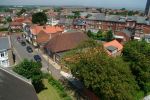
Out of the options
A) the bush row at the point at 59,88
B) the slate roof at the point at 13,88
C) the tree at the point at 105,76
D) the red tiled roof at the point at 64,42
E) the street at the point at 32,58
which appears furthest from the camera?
the red tiled roof at the point at 64,42

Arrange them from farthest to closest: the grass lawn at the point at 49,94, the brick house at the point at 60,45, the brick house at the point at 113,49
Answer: the brick house at the point at 113,49 < the brick house at the point at 60,45 < the grass lawn at the point at 49,94

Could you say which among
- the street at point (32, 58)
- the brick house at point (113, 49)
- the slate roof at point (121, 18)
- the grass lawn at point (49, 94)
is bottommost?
the street at point (32, 58)

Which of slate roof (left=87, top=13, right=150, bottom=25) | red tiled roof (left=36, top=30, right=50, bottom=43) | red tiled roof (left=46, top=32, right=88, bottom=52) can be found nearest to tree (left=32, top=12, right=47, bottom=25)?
slate roof (left=87, top=13, right=150, bottom=25)

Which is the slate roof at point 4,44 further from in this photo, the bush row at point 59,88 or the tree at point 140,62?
the tree at point 140,62

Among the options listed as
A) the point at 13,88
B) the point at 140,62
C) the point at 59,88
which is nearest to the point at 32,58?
the point at 59,88

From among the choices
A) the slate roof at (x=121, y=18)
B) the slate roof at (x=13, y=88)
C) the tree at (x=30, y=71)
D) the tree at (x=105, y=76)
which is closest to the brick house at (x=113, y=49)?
the tree at (x=105, y=76)

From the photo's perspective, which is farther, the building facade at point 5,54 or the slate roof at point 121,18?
the slate roof at point 121,18

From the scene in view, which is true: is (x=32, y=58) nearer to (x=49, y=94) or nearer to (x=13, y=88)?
(x=49, y=94)

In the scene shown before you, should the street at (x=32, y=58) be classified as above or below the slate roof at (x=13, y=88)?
below
